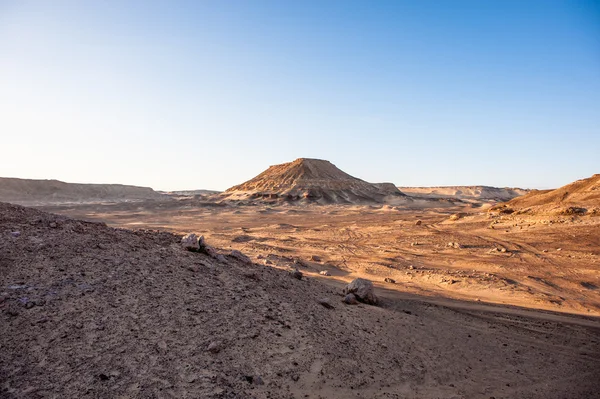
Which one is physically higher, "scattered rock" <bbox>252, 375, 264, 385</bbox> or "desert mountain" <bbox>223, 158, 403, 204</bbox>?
"desert mountain" <bbox>223, 158, 403, 204</bbox>

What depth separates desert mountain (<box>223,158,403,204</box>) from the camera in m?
58.0

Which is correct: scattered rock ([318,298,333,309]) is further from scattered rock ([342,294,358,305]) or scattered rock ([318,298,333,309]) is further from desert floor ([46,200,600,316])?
desert floor ([46,200,600,316])

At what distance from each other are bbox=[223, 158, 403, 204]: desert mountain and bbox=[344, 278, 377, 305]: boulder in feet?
155

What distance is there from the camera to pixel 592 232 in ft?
48.8

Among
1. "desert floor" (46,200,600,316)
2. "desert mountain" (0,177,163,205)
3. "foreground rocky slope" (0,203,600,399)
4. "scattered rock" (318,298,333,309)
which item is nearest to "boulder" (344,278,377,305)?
"foreground rocky slope" (0,203,600,399)

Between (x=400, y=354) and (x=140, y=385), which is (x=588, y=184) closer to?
(x=400, y=354)

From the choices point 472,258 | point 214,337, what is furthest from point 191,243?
point 472,258

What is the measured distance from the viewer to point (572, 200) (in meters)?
19.2

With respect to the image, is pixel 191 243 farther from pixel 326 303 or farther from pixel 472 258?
pixel 472 258

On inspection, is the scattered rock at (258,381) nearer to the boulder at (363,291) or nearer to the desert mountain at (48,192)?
the boulder at (363,291)

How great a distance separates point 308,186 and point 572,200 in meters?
44.2

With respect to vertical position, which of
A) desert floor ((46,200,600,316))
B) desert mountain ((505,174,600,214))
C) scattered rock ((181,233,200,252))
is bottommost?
desert floor ((46,200,600,316))

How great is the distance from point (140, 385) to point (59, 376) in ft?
2.50

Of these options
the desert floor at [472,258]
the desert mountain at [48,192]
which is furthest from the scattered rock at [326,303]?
the desert mountain at [48,192]
